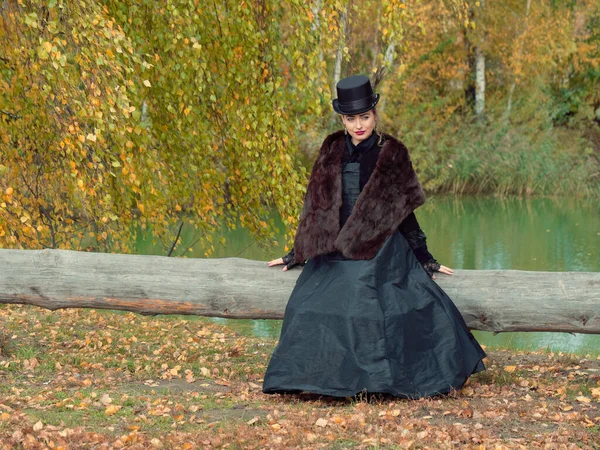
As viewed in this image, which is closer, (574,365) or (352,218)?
(352,218)

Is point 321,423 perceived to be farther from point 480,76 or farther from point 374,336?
point 480,76

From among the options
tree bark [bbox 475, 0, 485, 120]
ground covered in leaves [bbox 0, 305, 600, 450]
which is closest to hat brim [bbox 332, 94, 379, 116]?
ground covered in leaves [bbox 0, 305, 600, 450]

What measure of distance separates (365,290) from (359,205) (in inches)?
20.7

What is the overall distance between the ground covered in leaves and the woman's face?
1573 mm

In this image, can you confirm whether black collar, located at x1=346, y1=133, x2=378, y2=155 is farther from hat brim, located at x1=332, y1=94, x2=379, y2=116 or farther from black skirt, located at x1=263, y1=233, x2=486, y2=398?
black skirt, located at x1=263, y1=233, x2=486, y2=398

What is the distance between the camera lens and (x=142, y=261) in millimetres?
6449

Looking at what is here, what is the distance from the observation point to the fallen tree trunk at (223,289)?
19.3 ft

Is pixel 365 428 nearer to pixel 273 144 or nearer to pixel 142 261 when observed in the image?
pixel 142 261

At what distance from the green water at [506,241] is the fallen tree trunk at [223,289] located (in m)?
3.54

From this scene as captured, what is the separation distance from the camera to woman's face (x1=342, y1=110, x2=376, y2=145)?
5660mm

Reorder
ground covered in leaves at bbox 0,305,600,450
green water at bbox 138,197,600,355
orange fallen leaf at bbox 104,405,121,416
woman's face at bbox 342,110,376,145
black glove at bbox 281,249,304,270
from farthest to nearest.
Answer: green water at bbox 138,197,600,355
black glove at bbox 281,249,304,270
woman's face at bbox 342,110,376,145
orange fallen leaf at bbox 104,405,121,416
ground covered in leaves at bbox 0,305,600,450

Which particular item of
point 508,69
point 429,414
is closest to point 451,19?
point 508,69

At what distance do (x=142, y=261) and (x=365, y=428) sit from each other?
7.57ft

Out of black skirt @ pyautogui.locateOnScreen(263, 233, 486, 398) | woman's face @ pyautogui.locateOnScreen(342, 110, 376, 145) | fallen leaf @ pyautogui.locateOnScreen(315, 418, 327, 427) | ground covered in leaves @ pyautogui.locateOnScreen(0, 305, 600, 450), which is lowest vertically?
ground covered in leaves @ pyautogui.locateOnScreen(0, 305, 600, 450)
